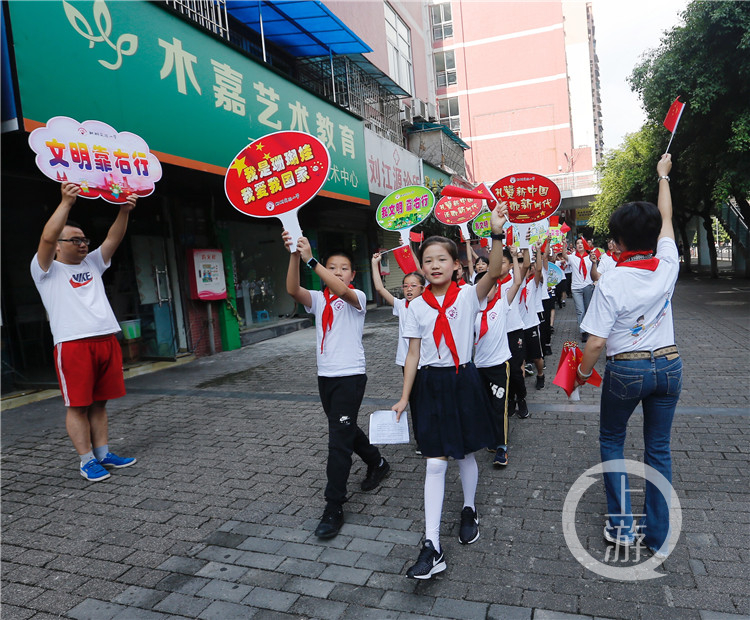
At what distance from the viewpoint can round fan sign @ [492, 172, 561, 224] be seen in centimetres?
461

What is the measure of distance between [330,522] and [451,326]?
144 centimetres

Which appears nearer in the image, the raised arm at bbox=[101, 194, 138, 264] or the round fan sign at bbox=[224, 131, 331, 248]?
the round fan sign at bbox=[224, 131, 331, 248]

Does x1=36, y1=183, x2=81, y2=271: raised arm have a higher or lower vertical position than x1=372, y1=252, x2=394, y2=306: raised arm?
higher

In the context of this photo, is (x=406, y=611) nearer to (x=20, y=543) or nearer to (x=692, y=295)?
(x=20, y=543)

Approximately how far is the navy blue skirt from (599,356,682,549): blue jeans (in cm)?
65

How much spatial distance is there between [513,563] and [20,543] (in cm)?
303

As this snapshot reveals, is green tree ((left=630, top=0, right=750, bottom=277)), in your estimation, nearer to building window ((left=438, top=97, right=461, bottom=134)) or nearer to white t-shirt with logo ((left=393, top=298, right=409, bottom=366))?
white t-shirt with logo ((left=393, top=298, right=409, bottom=366))

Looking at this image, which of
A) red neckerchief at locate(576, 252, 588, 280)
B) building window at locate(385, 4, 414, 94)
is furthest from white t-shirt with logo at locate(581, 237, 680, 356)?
building window at locate(385, 4, 414, 94)

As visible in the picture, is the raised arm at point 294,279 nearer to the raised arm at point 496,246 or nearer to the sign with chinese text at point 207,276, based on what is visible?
the raised arm at point 496,246

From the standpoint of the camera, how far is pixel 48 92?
18.6 ft

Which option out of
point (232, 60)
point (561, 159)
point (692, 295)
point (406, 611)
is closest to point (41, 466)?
point (406, 611)

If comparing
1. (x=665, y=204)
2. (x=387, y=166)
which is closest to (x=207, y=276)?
(x=387, y=166)

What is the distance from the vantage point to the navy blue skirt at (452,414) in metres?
2.93

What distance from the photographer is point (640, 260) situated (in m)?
2.79
